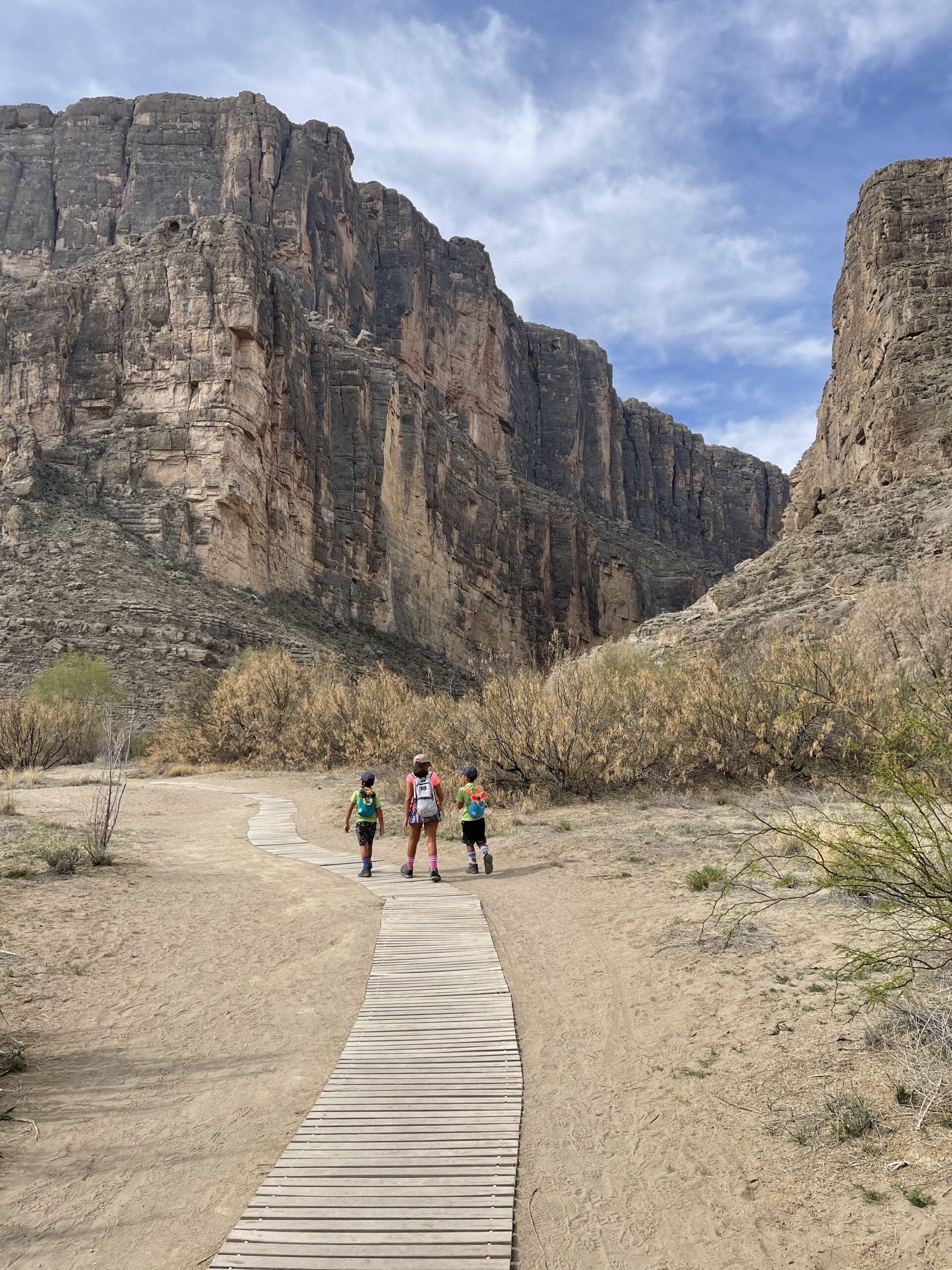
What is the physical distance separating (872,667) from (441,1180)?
1257 centimetres

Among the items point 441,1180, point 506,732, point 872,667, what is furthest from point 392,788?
point 441,1180

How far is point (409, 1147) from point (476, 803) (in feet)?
18.9

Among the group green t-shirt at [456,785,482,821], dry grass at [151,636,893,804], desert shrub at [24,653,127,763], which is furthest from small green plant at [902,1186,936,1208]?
desert shrub at [24,653,127,763]

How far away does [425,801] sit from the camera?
29.7ft

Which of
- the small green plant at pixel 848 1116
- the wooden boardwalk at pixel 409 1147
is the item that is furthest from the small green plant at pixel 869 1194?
the wooden boardwalk at pixel 409 1147

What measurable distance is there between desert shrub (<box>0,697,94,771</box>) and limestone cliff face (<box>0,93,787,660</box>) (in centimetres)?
1315

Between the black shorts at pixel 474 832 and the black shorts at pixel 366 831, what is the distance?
3.41 feet

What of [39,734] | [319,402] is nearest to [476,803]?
[39,734]

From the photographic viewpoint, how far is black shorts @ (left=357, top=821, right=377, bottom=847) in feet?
31.1

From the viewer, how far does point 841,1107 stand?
350 centimetres

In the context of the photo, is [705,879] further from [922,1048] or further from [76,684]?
[76,684]

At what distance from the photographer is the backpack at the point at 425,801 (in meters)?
9.01

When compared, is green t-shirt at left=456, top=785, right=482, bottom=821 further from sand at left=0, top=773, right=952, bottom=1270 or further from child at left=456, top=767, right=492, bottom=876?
sand at left=0, top=773, right=952, bottom=1270

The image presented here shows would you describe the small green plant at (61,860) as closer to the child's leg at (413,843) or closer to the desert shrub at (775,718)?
the child's leg at (413,843)
